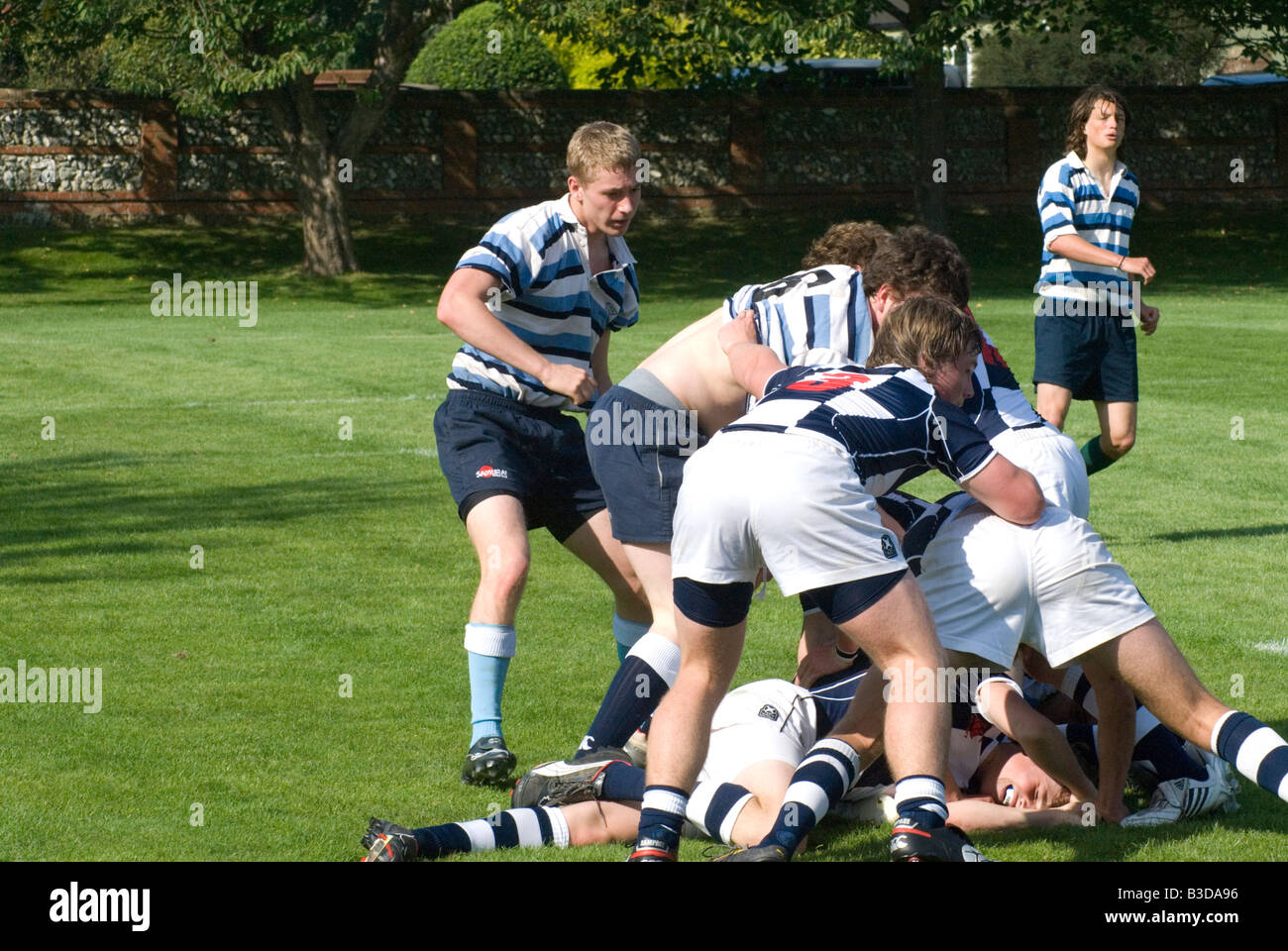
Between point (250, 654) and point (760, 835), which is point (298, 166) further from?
point (760, 835)

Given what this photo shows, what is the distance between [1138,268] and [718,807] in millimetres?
5315

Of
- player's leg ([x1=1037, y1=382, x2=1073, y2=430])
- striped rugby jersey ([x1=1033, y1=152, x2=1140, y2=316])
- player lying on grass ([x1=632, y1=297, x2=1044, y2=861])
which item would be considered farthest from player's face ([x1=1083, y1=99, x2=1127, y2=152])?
player lying on grass ([x1=632, y1=297, x2=1044, y2=861])

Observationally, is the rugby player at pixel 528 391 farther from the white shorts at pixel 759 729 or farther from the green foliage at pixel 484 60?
the green foliage at pixel 484 60

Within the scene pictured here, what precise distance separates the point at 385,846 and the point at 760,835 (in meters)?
1.08

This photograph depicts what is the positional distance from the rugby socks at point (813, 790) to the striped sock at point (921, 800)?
332 mm

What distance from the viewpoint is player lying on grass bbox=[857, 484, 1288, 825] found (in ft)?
15.2

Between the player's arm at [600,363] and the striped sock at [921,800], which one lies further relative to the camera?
the player's arm at [600,363]

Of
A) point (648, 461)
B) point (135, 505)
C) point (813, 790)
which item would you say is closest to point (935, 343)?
point (648, 461)

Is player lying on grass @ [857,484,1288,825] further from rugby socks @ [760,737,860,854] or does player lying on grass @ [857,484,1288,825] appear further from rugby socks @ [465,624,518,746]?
rugby socks @ [465,624,518,746]

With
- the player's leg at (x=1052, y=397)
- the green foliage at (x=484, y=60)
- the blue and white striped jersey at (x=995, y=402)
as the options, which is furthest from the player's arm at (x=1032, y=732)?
the green foliage at (x=484, y=60)

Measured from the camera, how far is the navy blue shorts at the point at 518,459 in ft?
19.5

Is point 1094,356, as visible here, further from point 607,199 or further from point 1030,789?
point 1030,789

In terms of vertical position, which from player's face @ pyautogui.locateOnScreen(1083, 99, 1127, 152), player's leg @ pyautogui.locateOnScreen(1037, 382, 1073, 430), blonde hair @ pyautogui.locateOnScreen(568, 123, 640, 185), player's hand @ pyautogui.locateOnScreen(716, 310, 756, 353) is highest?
player's face @ pyautogui.locateOnScreen(1083, 99, 1127, 152)

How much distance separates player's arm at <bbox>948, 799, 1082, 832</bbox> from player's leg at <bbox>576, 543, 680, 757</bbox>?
1.01 metres
